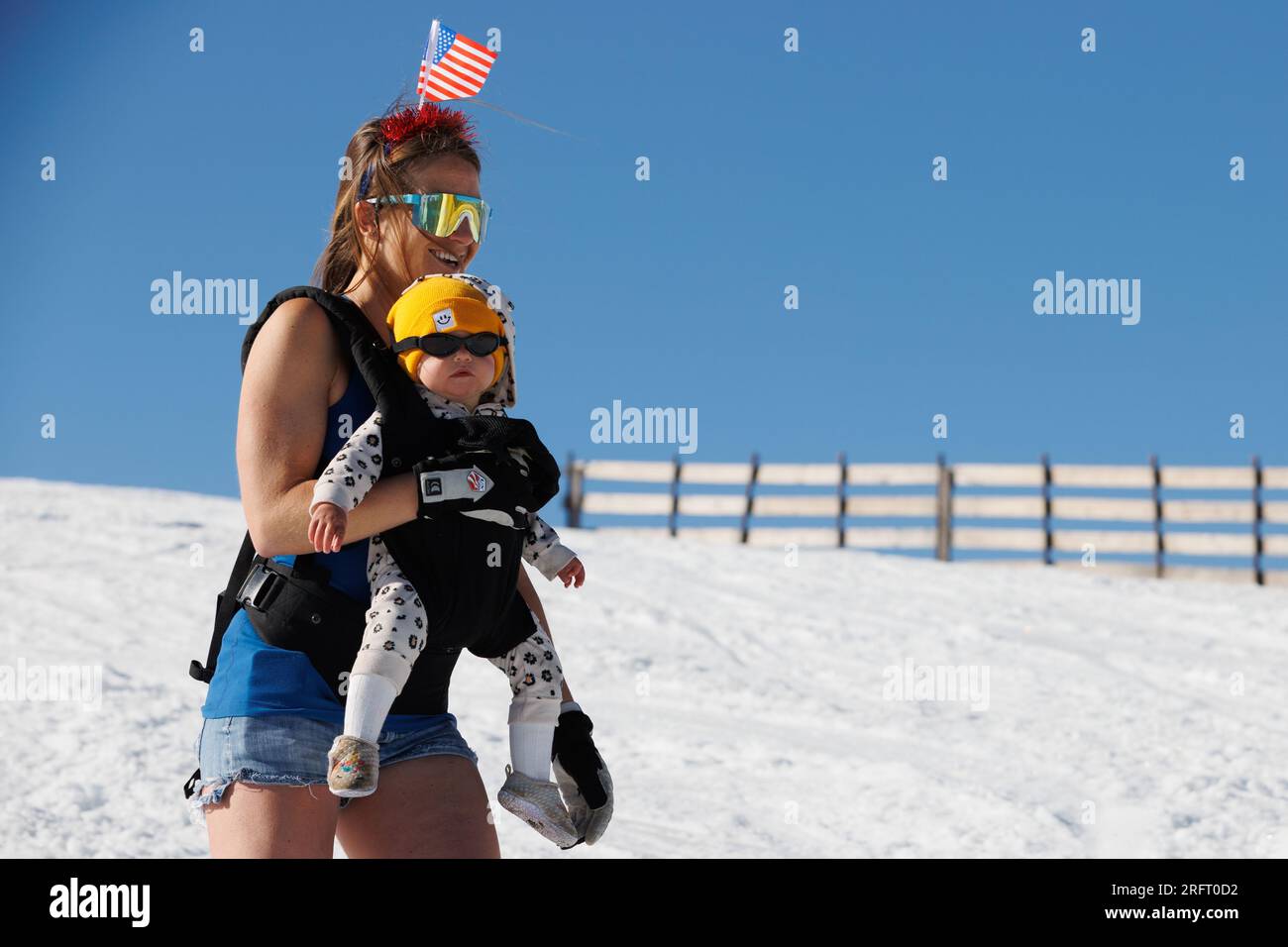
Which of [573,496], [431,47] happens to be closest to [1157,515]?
[573,496]

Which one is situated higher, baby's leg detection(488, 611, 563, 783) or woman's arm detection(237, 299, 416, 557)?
woman's arm detection(237, 299, 416, 557)

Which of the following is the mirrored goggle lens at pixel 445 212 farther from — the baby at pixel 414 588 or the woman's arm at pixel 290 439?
the woman's arm at pixel 290 439

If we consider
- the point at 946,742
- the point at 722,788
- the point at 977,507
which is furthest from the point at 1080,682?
the point at 977,507

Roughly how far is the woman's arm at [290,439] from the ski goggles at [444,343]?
13 centimetres

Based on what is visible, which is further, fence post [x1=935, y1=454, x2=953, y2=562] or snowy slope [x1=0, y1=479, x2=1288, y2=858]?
fence post [x1=935, y1=454, x2=953, y2=562]

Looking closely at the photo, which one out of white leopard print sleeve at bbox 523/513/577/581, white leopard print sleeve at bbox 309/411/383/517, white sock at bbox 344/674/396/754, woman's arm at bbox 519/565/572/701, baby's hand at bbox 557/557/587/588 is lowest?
white sock at bbox 344/674/396/754

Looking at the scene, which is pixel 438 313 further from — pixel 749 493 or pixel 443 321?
pixel 749 493

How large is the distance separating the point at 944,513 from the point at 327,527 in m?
18.1

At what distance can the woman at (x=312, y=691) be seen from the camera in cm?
237

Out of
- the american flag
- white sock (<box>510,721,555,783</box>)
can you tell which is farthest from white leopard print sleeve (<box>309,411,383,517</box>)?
the american flag

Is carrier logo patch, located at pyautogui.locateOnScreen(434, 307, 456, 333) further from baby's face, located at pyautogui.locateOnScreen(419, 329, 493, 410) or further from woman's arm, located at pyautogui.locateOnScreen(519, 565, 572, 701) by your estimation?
woman's arm, located at pyautogui.locateOnScreen(519, 565, 572, 701)

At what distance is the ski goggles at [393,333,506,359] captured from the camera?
2492 millimetres

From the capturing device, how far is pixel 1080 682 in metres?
10.8

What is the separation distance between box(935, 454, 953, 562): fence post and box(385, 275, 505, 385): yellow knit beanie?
57.3 ft
